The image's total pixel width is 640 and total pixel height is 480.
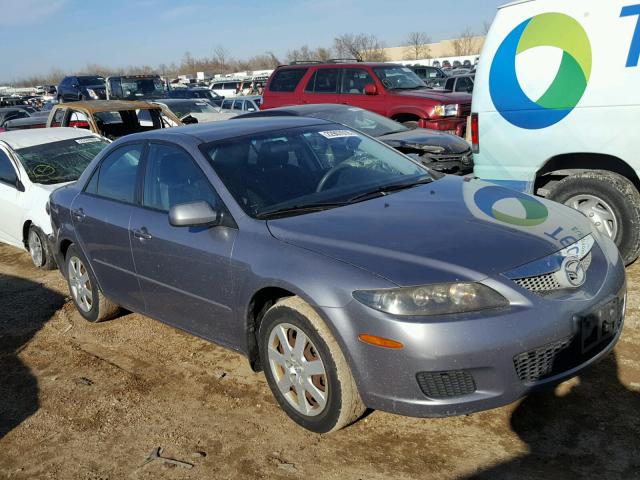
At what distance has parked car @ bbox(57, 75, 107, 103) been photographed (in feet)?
84.3

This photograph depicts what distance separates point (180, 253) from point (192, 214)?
1.50ft

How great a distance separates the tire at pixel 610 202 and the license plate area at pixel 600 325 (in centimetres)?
196

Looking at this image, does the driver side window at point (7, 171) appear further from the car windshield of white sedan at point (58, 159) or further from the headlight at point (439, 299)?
the headlight at point (439, 299)

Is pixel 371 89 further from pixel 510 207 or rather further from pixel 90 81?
pixel 90 81

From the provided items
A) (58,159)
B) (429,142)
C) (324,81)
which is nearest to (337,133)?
(429,142)

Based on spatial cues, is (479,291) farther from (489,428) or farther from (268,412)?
(268,412)

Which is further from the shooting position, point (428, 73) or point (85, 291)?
point (428, 73)

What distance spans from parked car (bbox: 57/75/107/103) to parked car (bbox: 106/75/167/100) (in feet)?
14.8

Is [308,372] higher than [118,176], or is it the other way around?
[118,176]

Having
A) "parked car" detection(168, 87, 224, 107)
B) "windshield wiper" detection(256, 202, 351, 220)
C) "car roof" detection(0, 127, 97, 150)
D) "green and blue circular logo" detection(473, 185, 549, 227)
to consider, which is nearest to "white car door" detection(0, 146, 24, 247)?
"car roof" detection(0, 127, 97, 150)

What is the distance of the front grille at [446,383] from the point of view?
114 inches

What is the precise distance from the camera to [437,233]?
3320 mm

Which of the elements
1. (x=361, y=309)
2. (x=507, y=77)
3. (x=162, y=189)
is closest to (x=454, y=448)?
(x=361, y=309)

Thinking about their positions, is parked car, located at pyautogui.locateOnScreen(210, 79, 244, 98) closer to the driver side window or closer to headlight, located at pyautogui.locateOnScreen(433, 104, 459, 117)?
headlight, located at pyautogui.locateOnScreen(433, 104, 459, 117)
